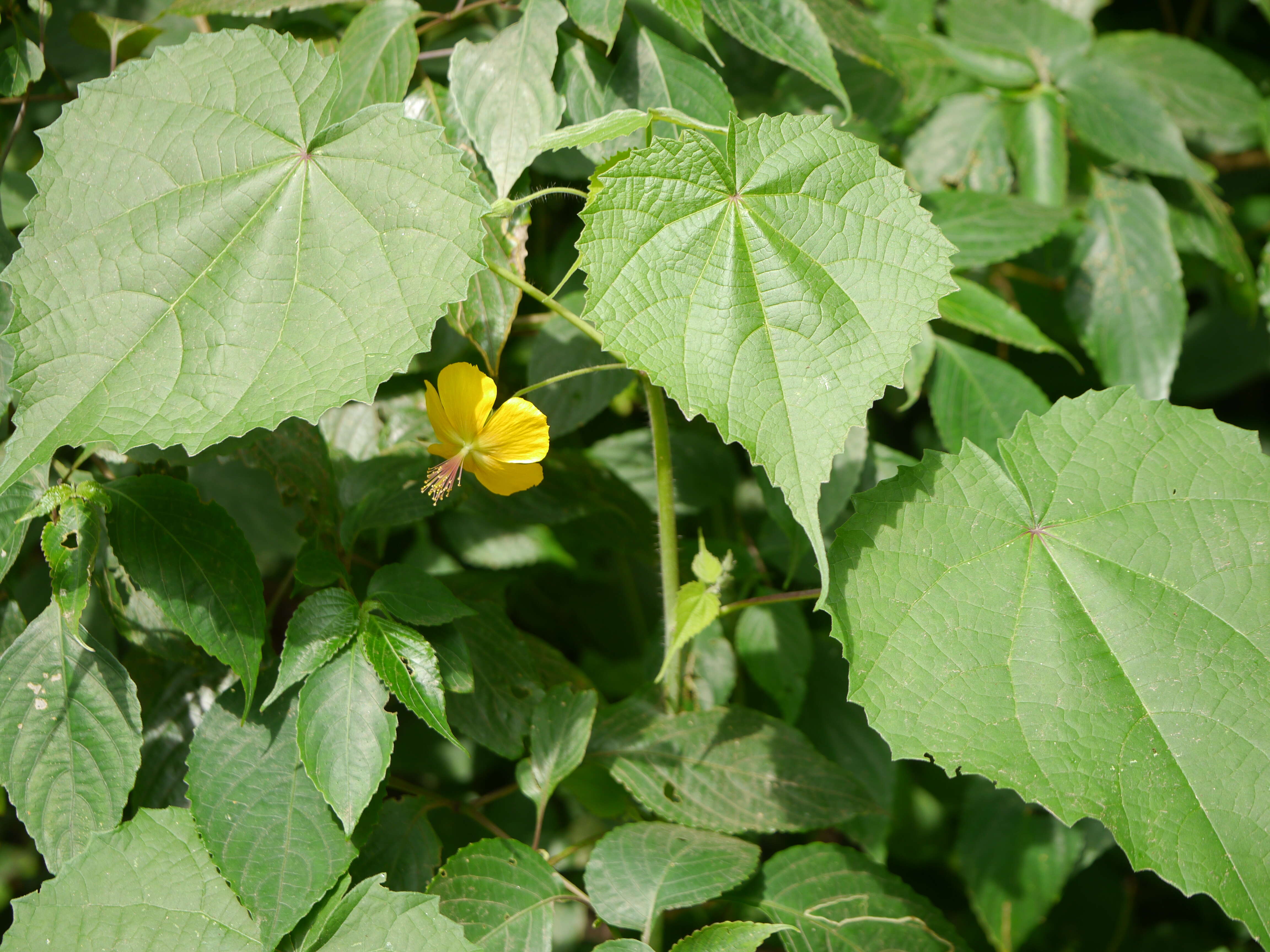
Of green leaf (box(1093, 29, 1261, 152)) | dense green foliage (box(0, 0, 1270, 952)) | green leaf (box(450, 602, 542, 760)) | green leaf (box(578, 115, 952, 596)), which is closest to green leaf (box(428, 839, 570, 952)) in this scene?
dense green foliage (box(0, 0, 1270, 952))

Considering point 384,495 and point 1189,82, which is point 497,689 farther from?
point 1189,82

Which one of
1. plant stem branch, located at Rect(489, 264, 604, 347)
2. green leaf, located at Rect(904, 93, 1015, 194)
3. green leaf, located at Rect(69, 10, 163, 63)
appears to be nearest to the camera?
plant stem branch, located at Rect(489, 264, 604, 347)

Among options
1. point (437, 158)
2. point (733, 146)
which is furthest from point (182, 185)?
point (733, 146)

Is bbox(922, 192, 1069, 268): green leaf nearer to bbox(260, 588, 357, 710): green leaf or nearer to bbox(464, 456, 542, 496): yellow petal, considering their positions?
bbox(464, 456, 542, 496): yellow petal

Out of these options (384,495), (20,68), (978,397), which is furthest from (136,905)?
(978,397)

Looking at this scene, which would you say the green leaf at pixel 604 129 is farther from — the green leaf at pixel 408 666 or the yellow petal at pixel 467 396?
the green leaf at pixel 408 666

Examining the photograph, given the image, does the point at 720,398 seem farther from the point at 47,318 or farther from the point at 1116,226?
the point at 1116,226
